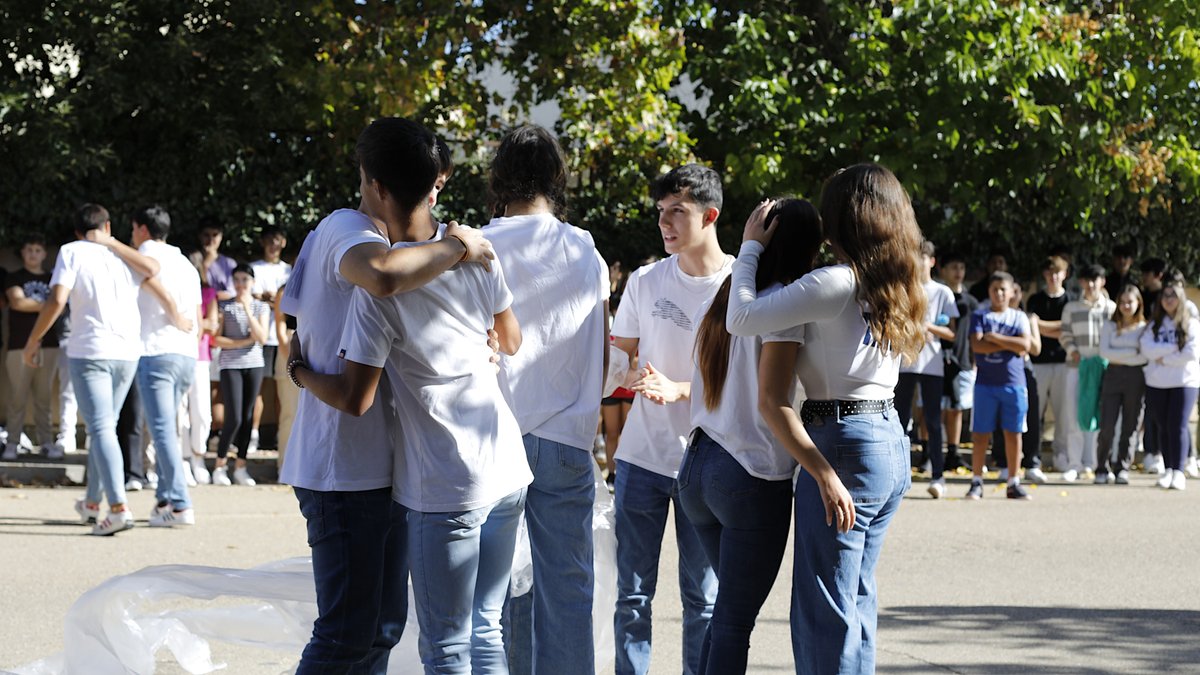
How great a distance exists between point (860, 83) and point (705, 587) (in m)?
10.7

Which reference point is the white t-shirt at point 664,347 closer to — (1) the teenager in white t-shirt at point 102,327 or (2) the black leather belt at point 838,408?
(2) the black leather belt at point 838,408

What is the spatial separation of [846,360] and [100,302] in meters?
5.71

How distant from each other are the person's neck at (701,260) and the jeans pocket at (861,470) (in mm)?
1081

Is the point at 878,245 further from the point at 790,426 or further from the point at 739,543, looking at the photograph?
the point at 739,543

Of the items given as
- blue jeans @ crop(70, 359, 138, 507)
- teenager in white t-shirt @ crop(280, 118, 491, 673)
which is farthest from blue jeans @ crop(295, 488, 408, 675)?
blue jeans @ crop(70, 359, 138, 507)

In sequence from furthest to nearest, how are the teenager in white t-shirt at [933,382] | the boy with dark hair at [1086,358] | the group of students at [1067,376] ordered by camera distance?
the boy with dark hair at [1086,358], the group of students at [1067,376], the teenager in white t-shirt at [933,382]

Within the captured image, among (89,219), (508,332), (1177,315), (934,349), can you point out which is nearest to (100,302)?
(89,219)

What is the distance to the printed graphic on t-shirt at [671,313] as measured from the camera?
4738mm

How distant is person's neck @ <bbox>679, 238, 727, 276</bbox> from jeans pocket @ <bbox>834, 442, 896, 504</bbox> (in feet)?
A: 3.54

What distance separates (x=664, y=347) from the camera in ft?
15.6

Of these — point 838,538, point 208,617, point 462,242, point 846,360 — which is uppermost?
point 462,242

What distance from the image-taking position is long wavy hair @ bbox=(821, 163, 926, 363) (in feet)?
12.6

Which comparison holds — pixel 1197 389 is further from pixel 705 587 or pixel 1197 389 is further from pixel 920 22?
pixel 705 587

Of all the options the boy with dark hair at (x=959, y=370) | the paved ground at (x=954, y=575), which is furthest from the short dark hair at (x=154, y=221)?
the boy with dark hair at (x=959, y=370)
